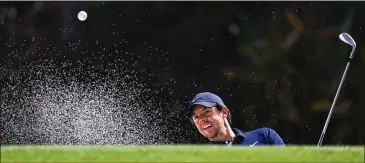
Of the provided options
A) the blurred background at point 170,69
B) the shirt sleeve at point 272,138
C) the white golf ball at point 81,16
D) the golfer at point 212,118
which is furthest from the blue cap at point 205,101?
the white golf ball at point 81,16

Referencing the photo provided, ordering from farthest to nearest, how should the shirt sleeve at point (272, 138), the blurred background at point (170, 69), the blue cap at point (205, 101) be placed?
the blurred background at point (170, 69) < the blue cap at point (205, 101) < the shirt sleeve at point (272, 138)

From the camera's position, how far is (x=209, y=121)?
494 centimetres

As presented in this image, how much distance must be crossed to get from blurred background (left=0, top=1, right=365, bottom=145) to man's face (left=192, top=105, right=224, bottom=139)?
9.62 ft

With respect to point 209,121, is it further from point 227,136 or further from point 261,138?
point 261,138

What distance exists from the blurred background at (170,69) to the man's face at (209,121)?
2.93 meters

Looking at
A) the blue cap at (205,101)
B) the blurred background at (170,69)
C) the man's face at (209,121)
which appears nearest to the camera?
the blue cap at (205,101)

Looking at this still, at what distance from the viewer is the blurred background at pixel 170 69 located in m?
8.01

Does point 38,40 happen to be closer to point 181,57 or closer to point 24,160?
point 181,57

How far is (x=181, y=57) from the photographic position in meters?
8.21

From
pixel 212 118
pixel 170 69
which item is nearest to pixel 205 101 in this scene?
pixel 212 118

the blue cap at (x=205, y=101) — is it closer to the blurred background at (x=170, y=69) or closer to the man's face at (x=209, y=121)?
the man's face at (x=209, y=121)

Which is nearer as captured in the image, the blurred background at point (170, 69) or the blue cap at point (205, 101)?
the blue cap at point (205, 101)

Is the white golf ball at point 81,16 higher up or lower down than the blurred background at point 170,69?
higher up

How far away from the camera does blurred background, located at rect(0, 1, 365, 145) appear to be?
8008 millimetres
